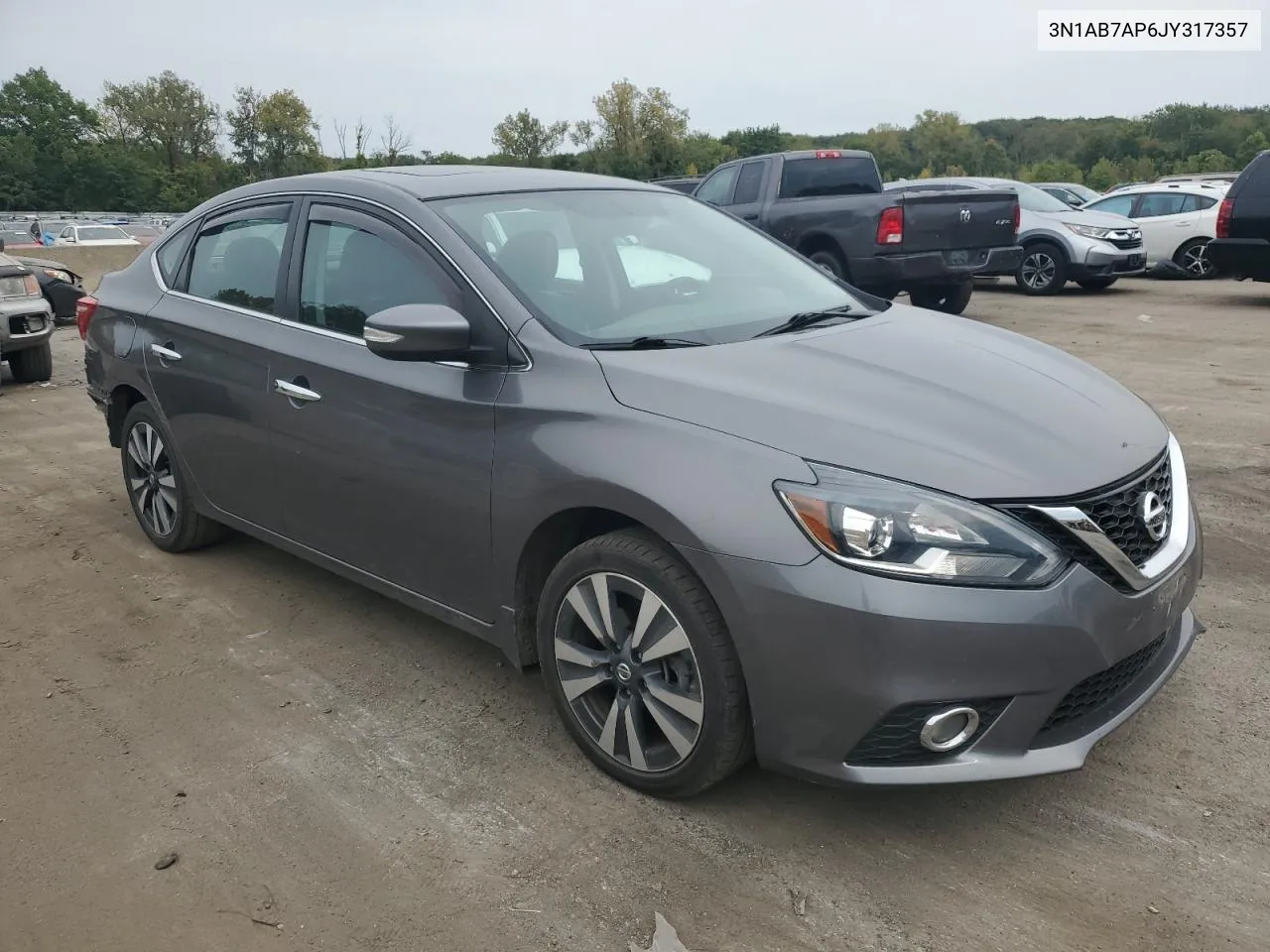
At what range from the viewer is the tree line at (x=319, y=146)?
5978 cm


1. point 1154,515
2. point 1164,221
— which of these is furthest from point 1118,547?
point 1164,221

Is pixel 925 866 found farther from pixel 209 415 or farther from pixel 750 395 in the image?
pixel 209 415

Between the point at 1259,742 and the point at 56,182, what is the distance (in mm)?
70817

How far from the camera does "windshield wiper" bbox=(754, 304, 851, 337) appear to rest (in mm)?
3328

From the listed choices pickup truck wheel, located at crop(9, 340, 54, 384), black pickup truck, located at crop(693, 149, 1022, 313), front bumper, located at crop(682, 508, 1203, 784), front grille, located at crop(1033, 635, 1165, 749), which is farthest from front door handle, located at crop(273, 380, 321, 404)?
black pickup truck, located at crop(693, 149, 1022, 313)

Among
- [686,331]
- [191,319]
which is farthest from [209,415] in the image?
[686,331]

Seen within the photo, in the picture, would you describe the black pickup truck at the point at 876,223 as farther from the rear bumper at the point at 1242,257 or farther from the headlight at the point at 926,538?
the headlight at the point at 926,538

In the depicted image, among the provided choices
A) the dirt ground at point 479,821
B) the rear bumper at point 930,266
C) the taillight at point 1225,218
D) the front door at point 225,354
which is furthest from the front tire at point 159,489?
the taillight at point 1225,218

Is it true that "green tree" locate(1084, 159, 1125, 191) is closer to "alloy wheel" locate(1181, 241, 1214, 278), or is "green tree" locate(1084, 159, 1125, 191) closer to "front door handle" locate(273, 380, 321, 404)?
"alloy wheel" locate(1181, 241, 1214, 278)

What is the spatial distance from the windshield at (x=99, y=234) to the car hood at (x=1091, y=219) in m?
22.1

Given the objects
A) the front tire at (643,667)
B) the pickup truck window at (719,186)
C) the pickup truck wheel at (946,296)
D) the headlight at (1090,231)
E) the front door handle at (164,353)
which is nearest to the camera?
the front tire at (643,667)

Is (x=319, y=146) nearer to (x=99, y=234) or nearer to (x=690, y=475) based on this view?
(x=99, y=234)

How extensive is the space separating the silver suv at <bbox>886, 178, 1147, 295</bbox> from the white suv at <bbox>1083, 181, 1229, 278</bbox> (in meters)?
1.04

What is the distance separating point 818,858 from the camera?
264 cm
